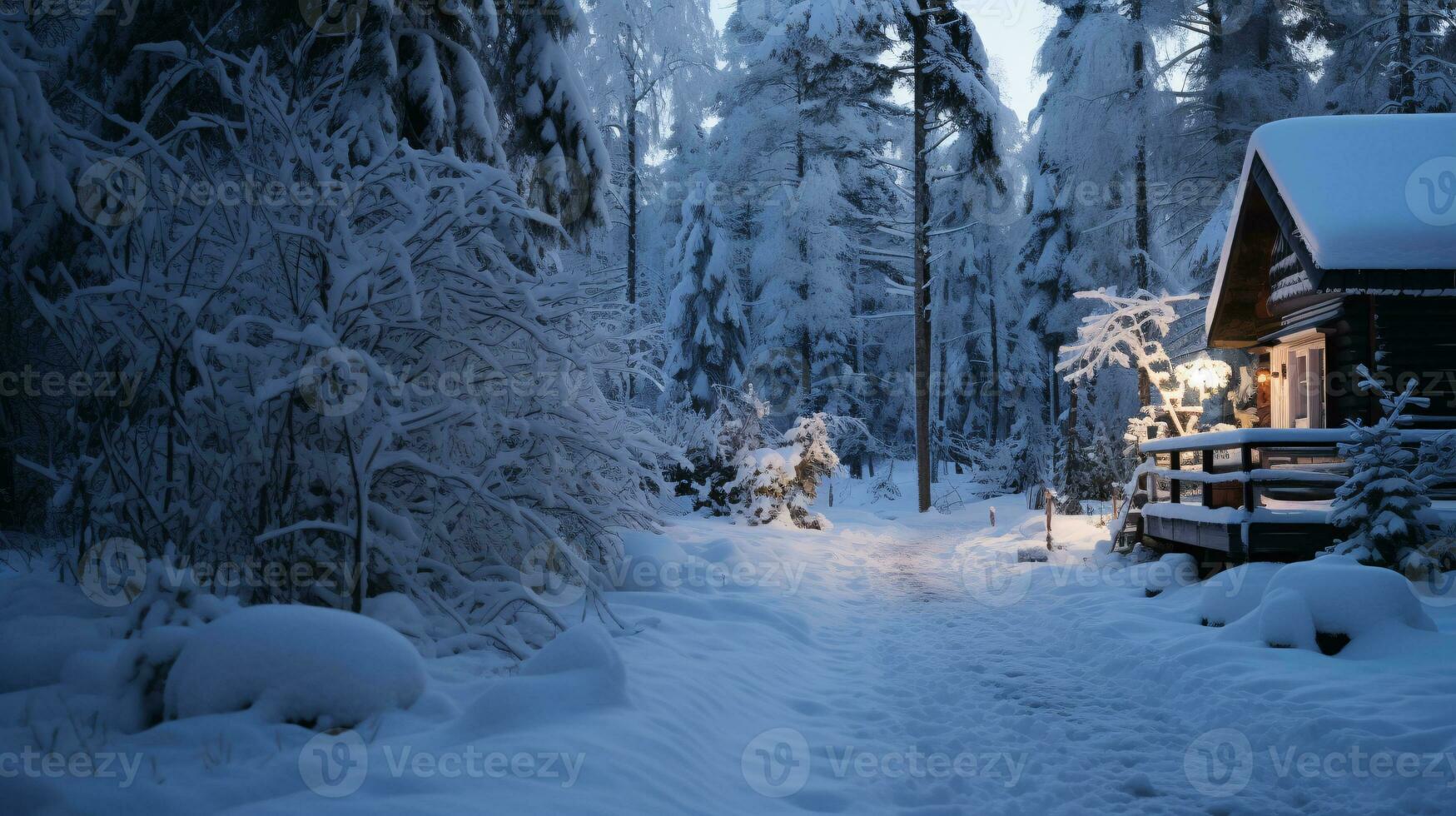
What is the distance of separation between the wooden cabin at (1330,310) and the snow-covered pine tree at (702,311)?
53.6 ft

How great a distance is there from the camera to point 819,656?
6.50m

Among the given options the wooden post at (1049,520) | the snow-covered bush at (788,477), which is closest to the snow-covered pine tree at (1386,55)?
the wooden post at (1049,520)

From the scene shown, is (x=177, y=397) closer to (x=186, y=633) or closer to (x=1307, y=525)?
(x=186, y=633)

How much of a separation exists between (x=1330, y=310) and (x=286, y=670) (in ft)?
48.8

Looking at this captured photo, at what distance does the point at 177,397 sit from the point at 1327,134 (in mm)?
15210

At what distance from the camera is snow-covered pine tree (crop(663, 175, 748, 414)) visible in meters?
26.9

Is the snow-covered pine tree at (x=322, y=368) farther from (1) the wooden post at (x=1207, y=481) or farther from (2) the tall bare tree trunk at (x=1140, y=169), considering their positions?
(2) the tall bare tree trunk at (x=1140, y=169)

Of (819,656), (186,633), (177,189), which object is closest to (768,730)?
(819,656)

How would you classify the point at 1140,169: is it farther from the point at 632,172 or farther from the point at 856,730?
the point at 856,730

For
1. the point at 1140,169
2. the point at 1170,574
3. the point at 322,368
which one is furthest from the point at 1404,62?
the point at 322,368

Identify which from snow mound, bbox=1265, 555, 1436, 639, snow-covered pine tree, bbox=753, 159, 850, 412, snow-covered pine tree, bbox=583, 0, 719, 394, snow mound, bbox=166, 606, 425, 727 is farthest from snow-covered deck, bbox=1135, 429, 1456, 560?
snow-covered pine tree, bbox=753, 159, 850, 412

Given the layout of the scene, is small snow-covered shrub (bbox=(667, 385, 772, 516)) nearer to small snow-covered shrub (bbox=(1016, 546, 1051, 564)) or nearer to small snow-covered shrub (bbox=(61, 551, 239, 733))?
small snow-covered shrub (bbox=(1016, 546, 1051, 564))

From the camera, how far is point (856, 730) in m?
4.76

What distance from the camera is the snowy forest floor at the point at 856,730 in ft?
9.78
